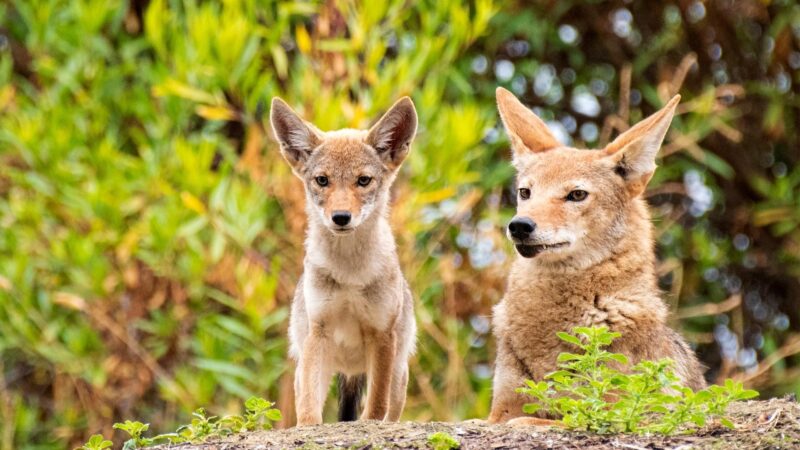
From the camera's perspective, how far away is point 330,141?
787cm

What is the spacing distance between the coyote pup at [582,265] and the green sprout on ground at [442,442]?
1.28 meters

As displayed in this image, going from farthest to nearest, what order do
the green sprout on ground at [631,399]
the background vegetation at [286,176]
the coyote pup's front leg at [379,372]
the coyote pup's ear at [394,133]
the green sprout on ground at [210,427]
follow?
the background vegetation at [286,176] → the coyote pup's ear at [394,133] → the coyote pup's front leg at [379,372] → the green sprout on ground at [210,427] → the green sprout on ground at [631,399]

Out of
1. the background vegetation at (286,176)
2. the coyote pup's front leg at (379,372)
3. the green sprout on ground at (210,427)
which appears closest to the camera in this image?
the green sprout on ground at (210,427)

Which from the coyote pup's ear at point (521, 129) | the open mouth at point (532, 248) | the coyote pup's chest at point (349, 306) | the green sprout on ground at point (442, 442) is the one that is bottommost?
the green sprout on ground at point (442, 442)

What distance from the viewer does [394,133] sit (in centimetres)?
786

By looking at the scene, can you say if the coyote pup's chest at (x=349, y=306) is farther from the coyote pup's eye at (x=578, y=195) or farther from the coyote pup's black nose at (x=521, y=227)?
the coyote pup's eye at (x=578, y=195)

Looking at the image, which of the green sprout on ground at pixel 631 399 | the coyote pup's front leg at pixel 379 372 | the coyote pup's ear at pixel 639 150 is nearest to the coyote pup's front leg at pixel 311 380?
the coyote pup's front leg at pixel 379 372

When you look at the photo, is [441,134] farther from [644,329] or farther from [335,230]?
[644,329]

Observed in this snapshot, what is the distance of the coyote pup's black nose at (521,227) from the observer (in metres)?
6.81

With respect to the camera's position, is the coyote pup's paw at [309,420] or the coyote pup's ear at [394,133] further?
the coyote pup's ear at [394,133]

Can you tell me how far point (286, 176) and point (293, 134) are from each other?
2282 millimetres

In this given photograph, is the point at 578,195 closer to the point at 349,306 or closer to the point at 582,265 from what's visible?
the point at 582,265

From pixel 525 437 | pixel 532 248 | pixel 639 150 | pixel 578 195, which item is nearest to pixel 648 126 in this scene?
pixel 639 150

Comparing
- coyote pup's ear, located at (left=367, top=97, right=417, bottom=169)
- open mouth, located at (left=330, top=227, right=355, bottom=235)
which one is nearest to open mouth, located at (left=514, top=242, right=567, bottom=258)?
open mouth, located at (left=330, top=227, right=355, bottom=235)
